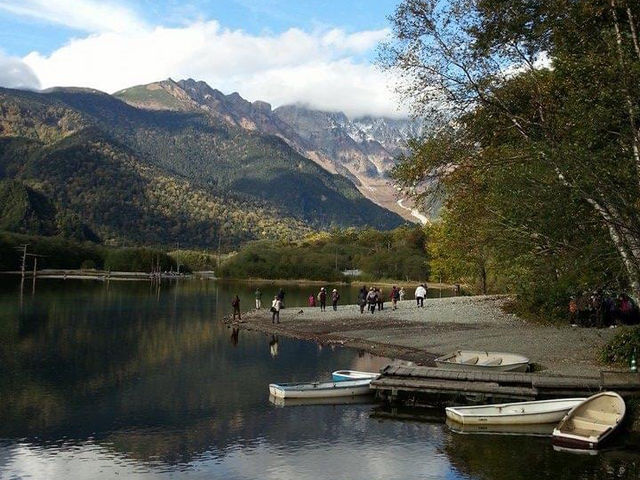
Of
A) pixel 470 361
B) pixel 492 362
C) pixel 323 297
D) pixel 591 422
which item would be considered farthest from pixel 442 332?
pixel 591 422

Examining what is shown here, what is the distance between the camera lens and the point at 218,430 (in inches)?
→ 855

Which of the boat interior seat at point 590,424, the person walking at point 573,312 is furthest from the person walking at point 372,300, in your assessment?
the boat interior seat at point 590,424

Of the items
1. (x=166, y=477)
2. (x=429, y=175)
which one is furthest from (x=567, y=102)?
(x=166, y=477)

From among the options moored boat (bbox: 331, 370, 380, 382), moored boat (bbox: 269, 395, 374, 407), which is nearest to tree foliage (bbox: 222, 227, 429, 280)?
moored boat (bbox: 331, 370, 380, 382)

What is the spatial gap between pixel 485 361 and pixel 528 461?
434 inches

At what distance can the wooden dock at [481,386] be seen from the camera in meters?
24.3

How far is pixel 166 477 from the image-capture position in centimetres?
1717

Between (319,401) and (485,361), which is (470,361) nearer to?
(485,361)

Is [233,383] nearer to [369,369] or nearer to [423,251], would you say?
[369,369]

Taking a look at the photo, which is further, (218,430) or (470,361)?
(470,361)

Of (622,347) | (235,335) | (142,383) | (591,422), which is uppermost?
(622,347)

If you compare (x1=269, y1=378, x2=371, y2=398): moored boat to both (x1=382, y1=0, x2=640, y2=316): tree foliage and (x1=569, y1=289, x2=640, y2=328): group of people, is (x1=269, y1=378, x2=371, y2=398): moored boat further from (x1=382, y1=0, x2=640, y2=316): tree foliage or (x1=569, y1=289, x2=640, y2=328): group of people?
(x1=569, y1=289, x2=640, y2=328): group of people

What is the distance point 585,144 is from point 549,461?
9.34 meters

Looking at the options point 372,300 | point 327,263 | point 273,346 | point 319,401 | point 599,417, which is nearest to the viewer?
point 599,417
